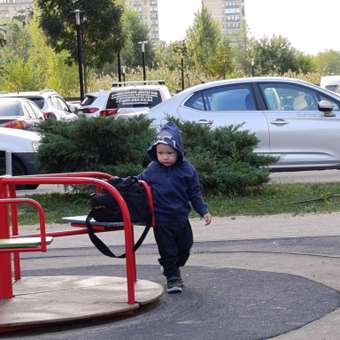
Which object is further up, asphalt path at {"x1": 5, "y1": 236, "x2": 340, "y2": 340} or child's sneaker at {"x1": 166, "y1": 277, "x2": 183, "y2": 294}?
child's sneaker at {"x1": 166, "y1": 277, "x2": 183, "y2": 294}

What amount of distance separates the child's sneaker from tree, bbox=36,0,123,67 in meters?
43.2

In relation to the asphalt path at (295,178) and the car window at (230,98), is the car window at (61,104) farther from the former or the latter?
the car window at (230,98)

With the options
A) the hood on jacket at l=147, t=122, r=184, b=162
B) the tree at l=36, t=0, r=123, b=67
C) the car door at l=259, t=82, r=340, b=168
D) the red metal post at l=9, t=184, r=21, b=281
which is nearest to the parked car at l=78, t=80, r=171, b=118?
the car door at l=259, t=82, r=340, b=168

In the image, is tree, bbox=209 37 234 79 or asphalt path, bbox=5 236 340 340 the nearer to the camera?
asphalt path, bbox=5 236 340 340

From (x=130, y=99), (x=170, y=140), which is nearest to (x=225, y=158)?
(x=170, y=140)

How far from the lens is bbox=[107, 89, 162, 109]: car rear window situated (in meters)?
25.9

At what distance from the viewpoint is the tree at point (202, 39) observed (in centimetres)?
8050

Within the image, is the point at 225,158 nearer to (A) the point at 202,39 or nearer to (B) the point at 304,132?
(B) the point at 304,132

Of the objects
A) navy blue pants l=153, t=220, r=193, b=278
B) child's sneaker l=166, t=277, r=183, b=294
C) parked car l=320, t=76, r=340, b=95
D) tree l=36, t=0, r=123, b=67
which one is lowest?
child's sneaker l=166, t=277, r=183, b=294

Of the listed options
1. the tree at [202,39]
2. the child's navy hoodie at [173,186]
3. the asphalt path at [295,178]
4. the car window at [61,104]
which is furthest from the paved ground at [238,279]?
the tree at [202,39]

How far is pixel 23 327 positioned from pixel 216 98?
9355mm

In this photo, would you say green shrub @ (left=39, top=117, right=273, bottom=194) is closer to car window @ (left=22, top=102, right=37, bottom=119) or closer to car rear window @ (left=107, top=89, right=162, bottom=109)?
car window @ (left=22, top=102, right=37, bottom=119)

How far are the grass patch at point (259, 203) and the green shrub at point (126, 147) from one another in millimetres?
284

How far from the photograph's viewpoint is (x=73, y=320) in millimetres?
6914
